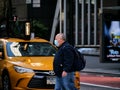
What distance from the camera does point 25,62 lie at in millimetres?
12945

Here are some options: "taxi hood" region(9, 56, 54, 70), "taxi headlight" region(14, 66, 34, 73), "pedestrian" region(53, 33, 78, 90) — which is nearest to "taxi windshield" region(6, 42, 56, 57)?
"taxi hood" region(9, 56, 54, 70)

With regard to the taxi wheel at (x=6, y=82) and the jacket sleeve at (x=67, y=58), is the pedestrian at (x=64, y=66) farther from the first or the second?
the taxi wheel at (x=6, y=82)

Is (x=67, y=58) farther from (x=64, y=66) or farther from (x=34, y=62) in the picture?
(x=34, y=62)

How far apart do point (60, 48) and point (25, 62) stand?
3.03 meters

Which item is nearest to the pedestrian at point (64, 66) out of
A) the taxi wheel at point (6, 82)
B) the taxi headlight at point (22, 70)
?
the taxi headlight at point (22, 70)

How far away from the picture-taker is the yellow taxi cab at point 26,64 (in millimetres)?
12562

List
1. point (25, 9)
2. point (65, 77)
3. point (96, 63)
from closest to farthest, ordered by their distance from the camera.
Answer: point (65, 77)
point (96, 63)
point (25, 9)

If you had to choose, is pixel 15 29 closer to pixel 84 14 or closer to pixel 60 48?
pixel 84 14

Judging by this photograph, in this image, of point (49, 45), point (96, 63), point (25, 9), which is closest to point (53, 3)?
point (25, 9)

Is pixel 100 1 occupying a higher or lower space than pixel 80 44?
higher

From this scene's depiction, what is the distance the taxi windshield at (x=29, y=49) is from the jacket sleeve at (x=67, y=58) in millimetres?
3868

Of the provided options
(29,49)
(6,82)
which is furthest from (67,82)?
(29,49)

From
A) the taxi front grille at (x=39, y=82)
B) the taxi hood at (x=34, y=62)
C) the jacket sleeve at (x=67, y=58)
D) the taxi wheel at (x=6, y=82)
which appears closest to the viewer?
the jacket sleeve at (x=67, y=58)

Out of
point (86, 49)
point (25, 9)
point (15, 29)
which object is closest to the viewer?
point (86, 49)
